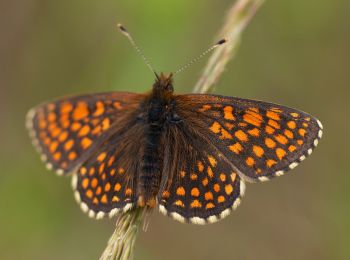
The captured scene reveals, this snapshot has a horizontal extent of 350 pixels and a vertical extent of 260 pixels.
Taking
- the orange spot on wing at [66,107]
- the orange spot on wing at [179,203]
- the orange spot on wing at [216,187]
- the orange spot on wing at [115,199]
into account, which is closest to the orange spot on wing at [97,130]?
the orange spot on wing at [66,107]

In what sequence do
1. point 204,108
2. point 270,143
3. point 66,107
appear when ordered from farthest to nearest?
point 66,107, point 204,108, point 270,143

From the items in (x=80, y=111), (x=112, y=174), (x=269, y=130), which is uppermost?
(x=80, y=111)

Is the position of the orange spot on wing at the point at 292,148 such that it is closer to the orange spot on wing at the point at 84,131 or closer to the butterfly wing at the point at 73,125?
the butterfly wing at the point at 73,125

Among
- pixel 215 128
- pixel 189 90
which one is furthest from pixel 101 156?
pixel 189 90

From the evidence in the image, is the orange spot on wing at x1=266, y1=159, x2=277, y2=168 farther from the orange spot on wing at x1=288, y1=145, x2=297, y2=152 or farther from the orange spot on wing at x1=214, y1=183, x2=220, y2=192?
the orange spot on wing at x1=214, y1=183, x2=220, y2=192

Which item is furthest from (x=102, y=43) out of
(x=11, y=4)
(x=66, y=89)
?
(x=11, y=4)

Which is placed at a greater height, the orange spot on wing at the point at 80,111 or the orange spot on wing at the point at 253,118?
the orange spot on wing at the point at 80,111

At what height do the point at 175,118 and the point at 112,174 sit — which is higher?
the point at 175,118

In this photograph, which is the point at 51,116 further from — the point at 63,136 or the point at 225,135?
the point at 225,135
